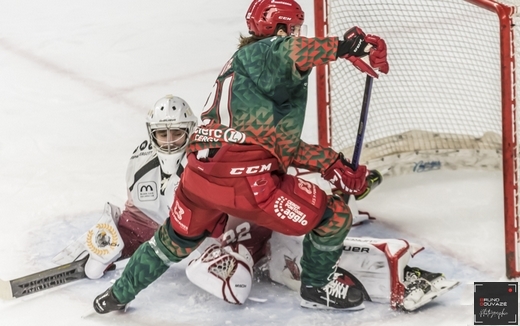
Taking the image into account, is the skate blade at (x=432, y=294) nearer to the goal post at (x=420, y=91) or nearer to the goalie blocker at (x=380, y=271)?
the goalie blocker at (x=380, y=271)

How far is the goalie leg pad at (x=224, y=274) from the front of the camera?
3.62 meters

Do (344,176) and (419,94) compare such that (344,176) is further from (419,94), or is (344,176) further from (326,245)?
(419,94)

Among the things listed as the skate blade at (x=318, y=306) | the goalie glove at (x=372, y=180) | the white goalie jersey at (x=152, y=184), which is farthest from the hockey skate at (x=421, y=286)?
the white goalie jersey at (x=152, y=184)

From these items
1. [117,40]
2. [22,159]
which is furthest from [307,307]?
[117,40]

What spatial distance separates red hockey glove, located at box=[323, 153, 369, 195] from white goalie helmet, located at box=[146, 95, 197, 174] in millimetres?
551

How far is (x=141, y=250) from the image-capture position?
11.6 feet

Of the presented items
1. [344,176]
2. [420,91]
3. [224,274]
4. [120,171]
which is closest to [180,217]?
[224,274]

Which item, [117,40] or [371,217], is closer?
[371,217]

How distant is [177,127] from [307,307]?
81 centimetres

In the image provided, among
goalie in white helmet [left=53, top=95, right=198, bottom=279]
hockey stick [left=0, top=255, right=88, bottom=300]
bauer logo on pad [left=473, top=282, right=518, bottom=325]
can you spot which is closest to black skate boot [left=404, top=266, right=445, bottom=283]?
bauer logo on pad [left=473, top=282, right=518, bottom=325]

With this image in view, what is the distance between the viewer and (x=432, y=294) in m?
3.59

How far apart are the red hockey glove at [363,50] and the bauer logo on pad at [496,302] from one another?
2.58 feet

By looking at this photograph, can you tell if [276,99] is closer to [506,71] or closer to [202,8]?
[506,71]

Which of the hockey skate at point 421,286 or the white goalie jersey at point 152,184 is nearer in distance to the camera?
the hockey skate at point 421,286
